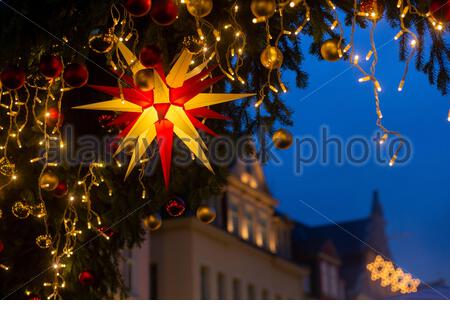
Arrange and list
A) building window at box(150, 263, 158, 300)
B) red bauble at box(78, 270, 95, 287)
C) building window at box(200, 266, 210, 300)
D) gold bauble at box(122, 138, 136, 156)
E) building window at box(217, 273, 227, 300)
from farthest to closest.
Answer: building window at box(217, 273, 227, 300)
building window at box(200, 266, 210, 300)
building window at box(150, 263, 158, 300)
red bauble at box(78, 270, 95, 287)
gold bauble at box(122, 138, 136, 156)

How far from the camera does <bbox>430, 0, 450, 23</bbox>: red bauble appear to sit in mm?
3770

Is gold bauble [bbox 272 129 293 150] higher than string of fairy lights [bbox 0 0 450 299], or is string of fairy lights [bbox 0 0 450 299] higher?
string of fairy lights [bbox 0 0 450 299]

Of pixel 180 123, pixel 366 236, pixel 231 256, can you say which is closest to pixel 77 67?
pixel 180 123

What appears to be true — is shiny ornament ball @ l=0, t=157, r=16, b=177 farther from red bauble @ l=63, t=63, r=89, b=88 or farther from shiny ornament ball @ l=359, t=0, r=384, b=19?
shiny ornament ball @ l=359, t=0, r=384, b=19

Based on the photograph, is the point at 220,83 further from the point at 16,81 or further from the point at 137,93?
the point at 16,81

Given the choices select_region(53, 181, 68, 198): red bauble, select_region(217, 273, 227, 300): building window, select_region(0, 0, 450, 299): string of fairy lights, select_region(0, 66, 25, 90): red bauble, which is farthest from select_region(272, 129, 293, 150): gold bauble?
select_region(217, 273, 227, 300): building window

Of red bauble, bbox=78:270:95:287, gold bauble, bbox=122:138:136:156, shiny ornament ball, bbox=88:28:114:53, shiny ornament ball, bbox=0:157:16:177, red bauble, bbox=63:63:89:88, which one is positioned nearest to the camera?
red bauble, bbox=63:63:89:88

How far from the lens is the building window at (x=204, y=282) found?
2283cm

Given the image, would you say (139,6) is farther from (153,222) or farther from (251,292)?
(251,292)

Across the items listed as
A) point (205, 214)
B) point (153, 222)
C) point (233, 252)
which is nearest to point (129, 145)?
point (205, 214)

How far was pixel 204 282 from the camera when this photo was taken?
22969 mm

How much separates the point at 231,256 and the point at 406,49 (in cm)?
1939

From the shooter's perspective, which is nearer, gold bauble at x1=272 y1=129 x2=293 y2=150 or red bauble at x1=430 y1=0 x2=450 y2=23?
red bauble at x1=430 y1=0 x2=450 y2=23

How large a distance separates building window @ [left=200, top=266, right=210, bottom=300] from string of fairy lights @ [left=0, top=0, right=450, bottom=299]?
53.9 feet
